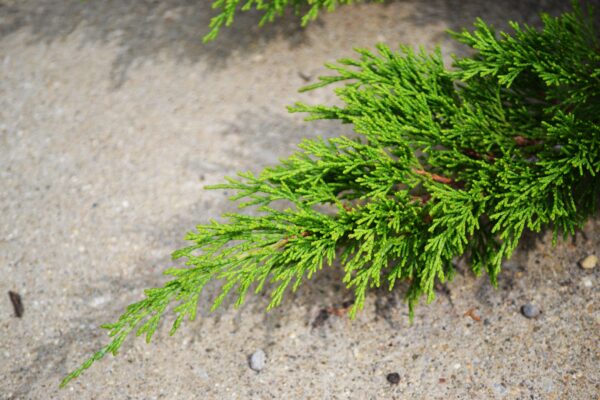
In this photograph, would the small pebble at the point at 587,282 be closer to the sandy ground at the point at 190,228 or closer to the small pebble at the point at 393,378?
the sandy ground at the point at 190,228

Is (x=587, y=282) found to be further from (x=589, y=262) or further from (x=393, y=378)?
(x=393, y=378)

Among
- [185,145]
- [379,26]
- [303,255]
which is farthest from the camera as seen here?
[379,26]

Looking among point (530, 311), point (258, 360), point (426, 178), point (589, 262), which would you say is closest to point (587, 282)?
point (589, 262)

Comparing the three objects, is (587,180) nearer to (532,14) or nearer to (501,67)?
(501,67)

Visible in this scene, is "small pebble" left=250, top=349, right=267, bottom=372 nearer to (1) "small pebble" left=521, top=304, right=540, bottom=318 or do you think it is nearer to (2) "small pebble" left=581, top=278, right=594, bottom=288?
(1) "small pebble" left=521, top=304, right=540, bottom=318

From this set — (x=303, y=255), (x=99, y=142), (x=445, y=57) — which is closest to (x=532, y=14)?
(x=445, y=57)
